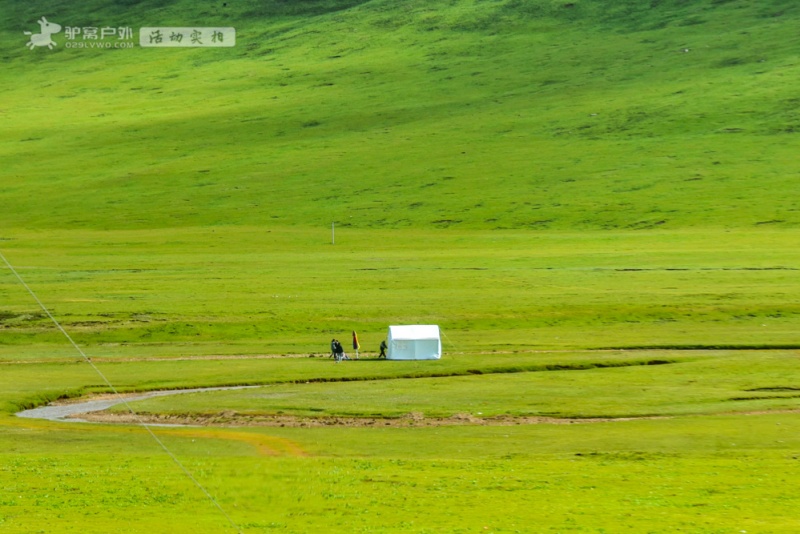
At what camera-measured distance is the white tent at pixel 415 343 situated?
68.4 m

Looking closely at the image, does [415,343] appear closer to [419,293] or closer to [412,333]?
[412,333]

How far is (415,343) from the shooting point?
68438 millimetres

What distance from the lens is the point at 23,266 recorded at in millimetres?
124500

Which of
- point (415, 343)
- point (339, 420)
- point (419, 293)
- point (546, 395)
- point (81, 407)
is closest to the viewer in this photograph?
point (339, 420)

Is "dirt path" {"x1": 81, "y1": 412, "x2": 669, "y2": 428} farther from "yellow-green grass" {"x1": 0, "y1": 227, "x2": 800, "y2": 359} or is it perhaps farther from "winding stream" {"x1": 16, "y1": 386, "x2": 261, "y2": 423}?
"yellow-green grass" {"x1": 0, "y1": 227, "x2": 800, "y2": 359}

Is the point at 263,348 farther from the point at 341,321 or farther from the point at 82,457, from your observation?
the point at 82,457

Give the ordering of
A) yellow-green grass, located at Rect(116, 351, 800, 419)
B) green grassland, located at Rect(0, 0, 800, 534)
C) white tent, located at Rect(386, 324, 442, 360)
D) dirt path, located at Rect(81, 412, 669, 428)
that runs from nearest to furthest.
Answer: green grassland, located at Rect(0, 0, 800, 534), dirt path, located at Rect(81, 412, 669, 428), yellow-green grass, located at Rect(116, 351, 800, 419), white tent, located at Rect(386, 324, 442, 360)

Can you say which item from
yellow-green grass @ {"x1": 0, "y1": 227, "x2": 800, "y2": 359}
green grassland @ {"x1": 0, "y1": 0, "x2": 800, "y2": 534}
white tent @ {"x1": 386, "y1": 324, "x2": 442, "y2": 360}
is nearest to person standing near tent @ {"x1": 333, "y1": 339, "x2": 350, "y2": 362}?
green grassland @ {"x1": 0, "y1": 0, "x2": 800, "y2": 534}

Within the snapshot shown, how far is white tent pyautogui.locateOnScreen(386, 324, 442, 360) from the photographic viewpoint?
2692 inches

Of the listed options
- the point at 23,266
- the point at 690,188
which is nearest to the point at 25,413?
the point at 23,266

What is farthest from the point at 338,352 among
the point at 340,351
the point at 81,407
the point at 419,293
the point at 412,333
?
the point at 419,293

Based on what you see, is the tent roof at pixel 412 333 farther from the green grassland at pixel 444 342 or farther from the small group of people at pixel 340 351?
the green grassland at pixel 444 342

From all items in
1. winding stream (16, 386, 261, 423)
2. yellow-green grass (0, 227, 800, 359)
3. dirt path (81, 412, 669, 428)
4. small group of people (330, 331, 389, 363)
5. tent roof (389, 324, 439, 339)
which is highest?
dirt path (81, 412, 669, 428)

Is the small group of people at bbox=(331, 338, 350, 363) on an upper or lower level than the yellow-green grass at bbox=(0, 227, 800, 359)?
upper
